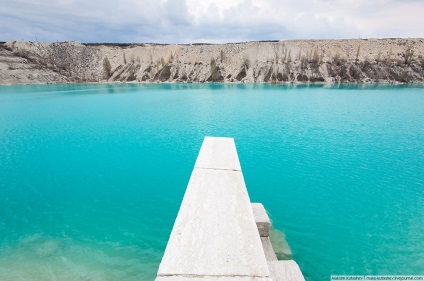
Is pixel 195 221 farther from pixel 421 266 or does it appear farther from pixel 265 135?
pixel 265 135

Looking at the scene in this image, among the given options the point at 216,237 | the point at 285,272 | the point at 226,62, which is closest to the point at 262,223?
the point at 285,272

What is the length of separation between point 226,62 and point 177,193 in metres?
106

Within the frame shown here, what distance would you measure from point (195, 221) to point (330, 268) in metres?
5.64

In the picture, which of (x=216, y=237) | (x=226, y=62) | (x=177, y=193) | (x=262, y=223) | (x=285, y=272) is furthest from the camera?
(x=226, y=62)

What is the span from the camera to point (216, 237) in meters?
5.06

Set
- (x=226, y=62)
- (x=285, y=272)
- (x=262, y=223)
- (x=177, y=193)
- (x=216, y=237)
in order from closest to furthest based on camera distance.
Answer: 1. (x=216, y=237)
2. (x=285, y=272)
3. (x=262, y=223)
4. (x=177, y=193)
5. (x=226, y=62)

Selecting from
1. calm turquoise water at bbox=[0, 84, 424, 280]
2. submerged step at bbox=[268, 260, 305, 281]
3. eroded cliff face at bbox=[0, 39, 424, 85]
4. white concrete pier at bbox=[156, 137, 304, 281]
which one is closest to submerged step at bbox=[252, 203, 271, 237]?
white concrete pier at bbox=[156, 137, 304, 281]

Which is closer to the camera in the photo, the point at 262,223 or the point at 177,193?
the point at 262,223

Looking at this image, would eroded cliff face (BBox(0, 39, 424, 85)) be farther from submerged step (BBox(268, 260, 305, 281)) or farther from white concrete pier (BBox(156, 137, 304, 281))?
submerged step (BBox(268, 260, 305, 281))

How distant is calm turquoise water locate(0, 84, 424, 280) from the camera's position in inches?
328

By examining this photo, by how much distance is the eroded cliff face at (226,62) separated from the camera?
9450cm

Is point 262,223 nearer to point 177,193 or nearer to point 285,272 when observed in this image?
point 285,272

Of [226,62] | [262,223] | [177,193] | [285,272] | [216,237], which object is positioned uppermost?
[226,62]

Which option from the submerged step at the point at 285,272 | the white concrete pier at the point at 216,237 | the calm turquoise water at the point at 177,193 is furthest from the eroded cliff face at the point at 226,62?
the submerged step at the point at 285,272
